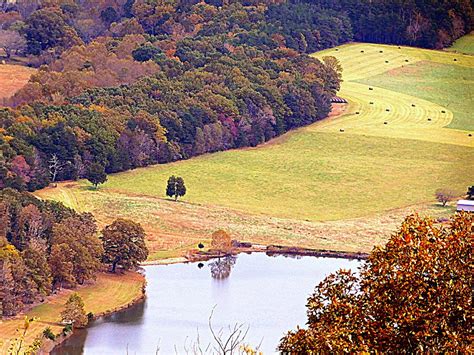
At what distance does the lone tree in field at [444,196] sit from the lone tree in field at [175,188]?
36.2 feet

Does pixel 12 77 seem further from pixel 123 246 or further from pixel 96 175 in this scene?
pixel 123 246

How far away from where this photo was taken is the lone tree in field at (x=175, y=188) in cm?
6316

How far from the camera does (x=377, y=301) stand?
694 inches

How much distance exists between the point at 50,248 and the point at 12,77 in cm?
4412

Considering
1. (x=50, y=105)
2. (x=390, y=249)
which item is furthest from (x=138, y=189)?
(x=390, y=249)

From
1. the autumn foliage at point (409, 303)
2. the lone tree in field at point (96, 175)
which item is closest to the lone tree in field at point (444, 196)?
the lone tree in field at point (96, 175)

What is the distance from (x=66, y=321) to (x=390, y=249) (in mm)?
26164

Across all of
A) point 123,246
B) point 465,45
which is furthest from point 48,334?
point 465,45

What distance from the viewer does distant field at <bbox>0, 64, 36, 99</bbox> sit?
285 ft

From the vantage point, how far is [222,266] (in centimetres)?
5316

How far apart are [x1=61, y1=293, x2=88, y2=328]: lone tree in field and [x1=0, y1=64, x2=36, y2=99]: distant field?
43.2 metres

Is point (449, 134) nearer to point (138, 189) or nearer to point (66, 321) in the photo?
point (138, 189)

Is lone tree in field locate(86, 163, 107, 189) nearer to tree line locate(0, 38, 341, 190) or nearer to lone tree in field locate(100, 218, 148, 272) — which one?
tree line locate(0, 38, 341, 190)

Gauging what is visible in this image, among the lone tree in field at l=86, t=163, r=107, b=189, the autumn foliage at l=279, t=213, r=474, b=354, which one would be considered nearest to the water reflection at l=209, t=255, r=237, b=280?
the lone tree in field at l=86, t=163, r=107, b=189
